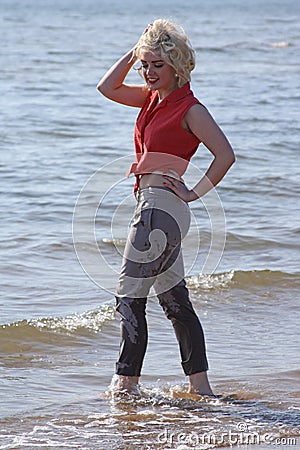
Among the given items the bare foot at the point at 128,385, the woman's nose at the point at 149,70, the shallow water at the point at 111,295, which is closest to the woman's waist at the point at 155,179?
the woman's nose at the point at 149,70

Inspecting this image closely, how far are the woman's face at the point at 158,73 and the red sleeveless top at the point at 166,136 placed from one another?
6 cm

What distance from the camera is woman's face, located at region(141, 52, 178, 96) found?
4488 millimetres

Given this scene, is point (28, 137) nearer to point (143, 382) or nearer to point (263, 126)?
point (263, 126)

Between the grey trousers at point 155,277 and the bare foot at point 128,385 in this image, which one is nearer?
the grey trousers at point 155,277

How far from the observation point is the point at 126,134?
46.9ft

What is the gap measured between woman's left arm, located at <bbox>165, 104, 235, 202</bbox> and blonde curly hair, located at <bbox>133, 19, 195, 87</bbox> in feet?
0.64

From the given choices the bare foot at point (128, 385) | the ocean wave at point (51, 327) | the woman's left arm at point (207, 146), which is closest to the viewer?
the woman's left arm at point (207, 146)

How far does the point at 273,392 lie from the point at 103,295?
2203mm

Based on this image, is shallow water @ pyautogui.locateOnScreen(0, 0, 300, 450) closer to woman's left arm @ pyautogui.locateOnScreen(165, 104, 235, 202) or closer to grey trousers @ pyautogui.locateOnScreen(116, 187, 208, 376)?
grey trousers @ pyautogui.locateOnScreen(116, 187, 208, 376)

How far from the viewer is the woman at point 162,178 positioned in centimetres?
446

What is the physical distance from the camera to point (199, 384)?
16.4 feet

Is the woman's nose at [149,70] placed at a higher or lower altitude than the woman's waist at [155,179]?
higher

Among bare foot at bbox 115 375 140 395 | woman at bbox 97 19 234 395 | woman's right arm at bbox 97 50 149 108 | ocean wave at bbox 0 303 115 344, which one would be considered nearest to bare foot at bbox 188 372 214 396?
woman at bbox 97 19 234 395

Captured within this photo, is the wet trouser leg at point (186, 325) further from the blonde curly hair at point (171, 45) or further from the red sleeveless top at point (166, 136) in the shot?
the blonde curly hair at point (171, 45)
